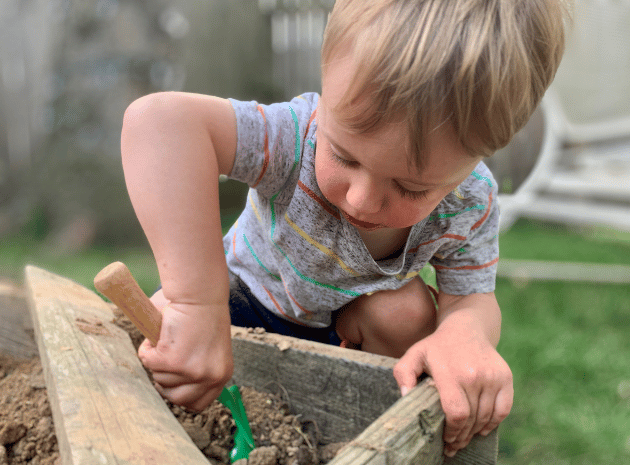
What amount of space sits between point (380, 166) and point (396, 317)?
Answer: 1.60 feet

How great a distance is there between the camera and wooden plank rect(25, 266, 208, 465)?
0.56m

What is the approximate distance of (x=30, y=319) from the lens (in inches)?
41.4

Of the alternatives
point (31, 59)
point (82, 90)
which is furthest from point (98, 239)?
point (31, 59)

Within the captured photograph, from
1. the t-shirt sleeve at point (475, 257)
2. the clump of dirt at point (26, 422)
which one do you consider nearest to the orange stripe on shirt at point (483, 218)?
the t-shirt sleeve at point (475, 257)

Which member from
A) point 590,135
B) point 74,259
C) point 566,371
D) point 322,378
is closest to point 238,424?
point 322,378

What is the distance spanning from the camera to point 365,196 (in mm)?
711

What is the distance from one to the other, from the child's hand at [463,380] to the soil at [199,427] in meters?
0.20

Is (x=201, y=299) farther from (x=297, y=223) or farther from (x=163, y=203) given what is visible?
(x=297, y=223)

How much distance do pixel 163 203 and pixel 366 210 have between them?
32cm

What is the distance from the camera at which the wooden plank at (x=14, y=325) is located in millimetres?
1051

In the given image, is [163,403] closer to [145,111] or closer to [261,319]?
[145,111]

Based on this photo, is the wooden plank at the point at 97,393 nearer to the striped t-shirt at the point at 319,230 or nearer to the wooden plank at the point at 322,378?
the wooden plank at the point at 322,378

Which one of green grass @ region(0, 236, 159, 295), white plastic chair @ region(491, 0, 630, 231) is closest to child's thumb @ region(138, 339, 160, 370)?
green grass @ region(0, 236, 159, 295)

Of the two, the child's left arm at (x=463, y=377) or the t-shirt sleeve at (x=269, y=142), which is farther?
the t-shirt sleeve at (x=269, y=142)
